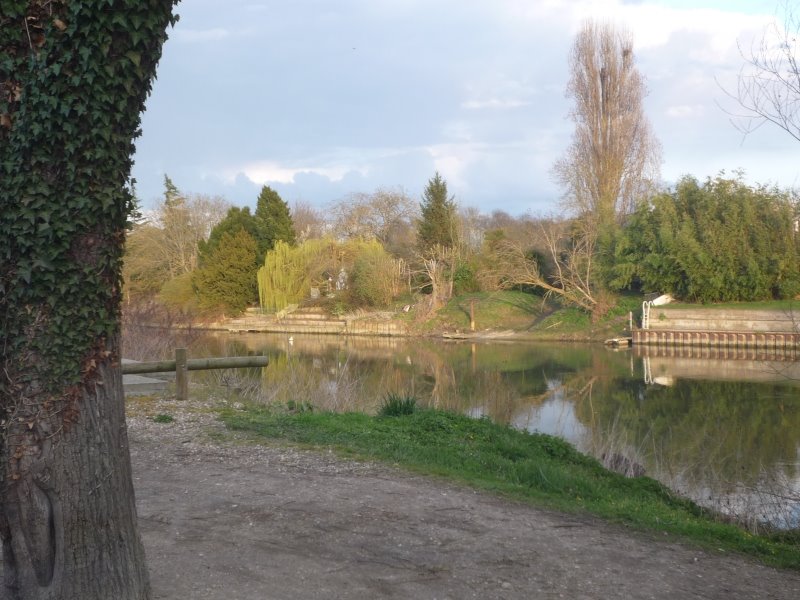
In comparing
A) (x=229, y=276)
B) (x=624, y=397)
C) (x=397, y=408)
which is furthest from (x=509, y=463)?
(x=229, y=276)

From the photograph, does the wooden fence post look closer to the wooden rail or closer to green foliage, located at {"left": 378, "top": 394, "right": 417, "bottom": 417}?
the wooden rail

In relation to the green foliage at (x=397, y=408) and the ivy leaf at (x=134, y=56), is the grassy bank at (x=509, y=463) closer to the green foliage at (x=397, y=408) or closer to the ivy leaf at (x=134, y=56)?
the green foliage at (x=397, y=408)

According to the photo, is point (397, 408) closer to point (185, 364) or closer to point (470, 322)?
point (185, 364)

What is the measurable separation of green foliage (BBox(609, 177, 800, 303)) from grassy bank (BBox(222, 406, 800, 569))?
27.3 m

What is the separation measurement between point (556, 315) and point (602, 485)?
103 feet

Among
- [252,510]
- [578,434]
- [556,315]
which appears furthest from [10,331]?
[556,315]

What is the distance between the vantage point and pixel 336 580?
4.52 meters

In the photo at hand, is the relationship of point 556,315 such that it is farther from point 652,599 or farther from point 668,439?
point 652,599

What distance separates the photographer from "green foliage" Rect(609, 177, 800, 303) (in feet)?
114

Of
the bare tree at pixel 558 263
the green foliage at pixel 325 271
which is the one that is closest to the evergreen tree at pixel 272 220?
the green foliage at pixel 325 271

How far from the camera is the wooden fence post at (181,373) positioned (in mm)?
11562

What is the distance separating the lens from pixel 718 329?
34.0 meters

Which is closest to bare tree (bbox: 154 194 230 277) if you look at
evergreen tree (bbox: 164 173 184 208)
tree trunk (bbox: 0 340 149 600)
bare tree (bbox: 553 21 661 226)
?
evergreen tree (bbox: 164 173 184 208)

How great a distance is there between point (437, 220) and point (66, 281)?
44.2 m
